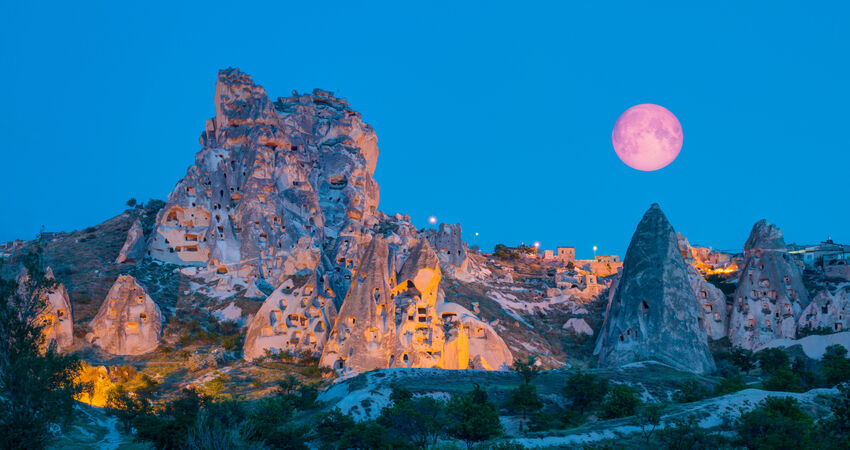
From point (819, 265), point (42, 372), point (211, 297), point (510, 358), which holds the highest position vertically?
point (819, 265)

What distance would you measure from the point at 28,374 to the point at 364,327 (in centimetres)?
2875

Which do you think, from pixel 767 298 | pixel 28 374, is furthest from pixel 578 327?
pixel 28 374

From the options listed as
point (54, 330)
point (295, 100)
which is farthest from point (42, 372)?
point (295, 100)

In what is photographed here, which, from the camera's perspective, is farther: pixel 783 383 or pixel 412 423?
pixel 783 383

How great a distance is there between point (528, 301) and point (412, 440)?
55.9 meters

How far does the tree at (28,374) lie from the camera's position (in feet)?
84.3

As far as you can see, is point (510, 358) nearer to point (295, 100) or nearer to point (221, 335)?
point (221, 335)

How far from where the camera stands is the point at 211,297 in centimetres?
7150

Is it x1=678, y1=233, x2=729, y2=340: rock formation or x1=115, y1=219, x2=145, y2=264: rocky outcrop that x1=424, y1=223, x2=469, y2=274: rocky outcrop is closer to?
x1=678, y1=233, x2=729, y2=340: rock formation

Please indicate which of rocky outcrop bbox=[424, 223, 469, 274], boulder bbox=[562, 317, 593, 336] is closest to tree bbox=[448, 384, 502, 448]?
boulder bbox=[562, 317, 593, 336]

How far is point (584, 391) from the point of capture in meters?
40.8

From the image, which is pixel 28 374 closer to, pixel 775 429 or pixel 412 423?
pixel 412 423

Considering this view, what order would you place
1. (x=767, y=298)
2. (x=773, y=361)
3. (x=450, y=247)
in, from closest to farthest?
(x=773, y=361) < (x=767, y=298) < (x=450, y=247)

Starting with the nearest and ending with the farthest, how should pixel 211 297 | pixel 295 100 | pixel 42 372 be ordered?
pixel 42 372, pixel 211 297, pixel 295 100
